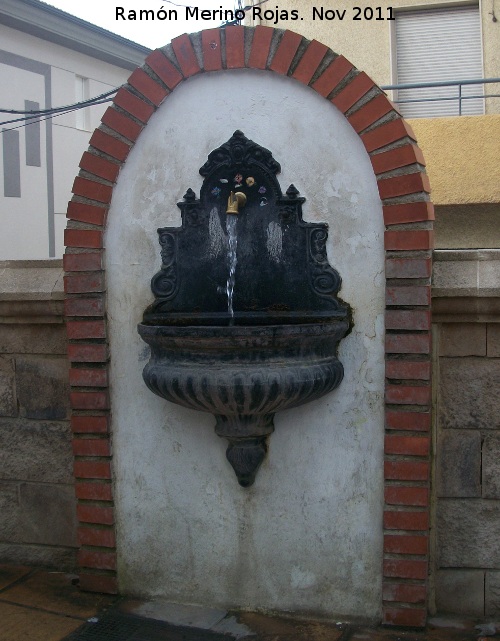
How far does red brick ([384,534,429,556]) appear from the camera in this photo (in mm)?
3627

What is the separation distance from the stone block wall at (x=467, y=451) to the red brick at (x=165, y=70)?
1487mm

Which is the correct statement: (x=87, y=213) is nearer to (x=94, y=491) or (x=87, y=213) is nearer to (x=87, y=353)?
(x=87, y=353)

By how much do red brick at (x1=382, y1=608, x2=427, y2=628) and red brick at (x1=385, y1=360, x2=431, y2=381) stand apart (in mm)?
1060

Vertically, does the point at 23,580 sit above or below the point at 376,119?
below

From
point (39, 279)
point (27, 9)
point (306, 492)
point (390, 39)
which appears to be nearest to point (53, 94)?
point (27, 9)

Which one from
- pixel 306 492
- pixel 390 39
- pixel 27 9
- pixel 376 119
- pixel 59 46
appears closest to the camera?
pixel 376 119

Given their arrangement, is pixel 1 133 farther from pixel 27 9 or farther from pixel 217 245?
pixel 217 245

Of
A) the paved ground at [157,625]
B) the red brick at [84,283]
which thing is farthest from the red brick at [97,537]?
the red brick at [84,283]

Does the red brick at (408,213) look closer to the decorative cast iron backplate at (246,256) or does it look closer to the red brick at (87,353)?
the decorative cast iron backplate at (246,256)

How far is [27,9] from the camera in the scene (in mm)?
13000

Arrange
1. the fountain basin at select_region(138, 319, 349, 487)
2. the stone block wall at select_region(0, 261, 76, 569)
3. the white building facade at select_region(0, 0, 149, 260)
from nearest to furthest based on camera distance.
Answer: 1. the fountain basin at select_region(138, 319, 349, 487)
2. the stone block wall at select_region(0, 261, 76, 569)
3. the white building facade at select_region(0, 0, 149, 260)

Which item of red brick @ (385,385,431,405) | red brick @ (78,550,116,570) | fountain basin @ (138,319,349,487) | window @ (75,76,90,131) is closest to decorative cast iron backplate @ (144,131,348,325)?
fountain basin @ (138,319,349,487)

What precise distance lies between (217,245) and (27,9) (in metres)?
10.8

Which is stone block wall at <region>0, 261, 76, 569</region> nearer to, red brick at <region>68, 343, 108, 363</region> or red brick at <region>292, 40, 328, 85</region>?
red brick at <region>68, 343, 108, 363</region>
